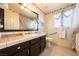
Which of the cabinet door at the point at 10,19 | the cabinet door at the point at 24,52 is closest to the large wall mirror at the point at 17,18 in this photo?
the cabinet door at the point at 10,19

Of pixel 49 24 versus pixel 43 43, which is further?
pixel 43 43

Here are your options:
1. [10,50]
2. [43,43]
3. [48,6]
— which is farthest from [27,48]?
[48,6]

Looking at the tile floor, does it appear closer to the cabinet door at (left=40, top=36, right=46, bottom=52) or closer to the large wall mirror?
the cabinet door at (left=40, top=36, right=46, bottom=52)

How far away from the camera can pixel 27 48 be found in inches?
70.4

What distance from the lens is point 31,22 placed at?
1.96 meters

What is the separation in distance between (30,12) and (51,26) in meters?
0.54

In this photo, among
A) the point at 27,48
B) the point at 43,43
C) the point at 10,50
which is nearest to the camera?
the point at 10,50

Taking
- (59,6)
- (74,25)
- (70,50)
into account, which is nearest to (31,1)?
(59,6)

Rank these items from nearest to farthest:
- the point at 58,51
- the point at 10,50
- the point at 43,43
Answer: the point at 10,50 → the point at 58,51 → the point at 43,43

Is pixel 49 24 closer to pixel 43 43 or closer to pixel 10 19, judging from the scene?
pixel 43 43

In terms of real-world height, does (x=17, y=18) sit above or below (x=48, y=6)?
below

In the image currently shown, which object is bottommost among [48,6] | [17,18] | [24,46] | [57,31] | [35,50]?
[35,50]

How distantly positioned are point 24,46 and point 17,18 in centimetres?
51

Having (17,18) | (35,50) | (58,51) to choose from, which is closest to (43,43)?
(35,50)
